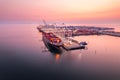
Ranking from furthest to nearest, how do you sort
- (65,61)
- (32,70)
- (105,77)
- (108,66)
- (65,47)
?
(65,47) < (65,61) < (108,66) < (32,70) < (105,77)

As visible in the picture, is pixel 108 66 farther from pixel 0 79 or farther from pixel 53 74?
pixel 0 79

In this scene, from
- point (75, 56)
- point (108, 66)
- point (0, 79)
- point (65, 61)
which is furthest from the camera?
point (75, 56)

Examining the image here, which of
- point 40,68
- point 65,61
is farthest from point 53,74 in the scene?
point 65,61

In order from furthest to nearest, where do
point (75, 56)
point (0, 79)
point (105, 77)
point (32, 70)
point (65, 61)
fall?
1. point (75, 56)
2. point (65, 61)
3. point (32, 70)
4. point (105, 77)
5. point (0, 79)

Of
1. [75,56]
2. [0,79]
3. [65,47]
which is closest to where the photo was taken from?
[0,79]

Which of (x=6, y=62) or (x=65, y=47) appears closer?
(x=6, y=62)

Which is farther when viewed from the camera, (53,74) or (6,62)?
(6,62)

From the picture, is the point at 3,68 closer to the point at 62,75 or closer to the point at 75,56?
the point at 62,75

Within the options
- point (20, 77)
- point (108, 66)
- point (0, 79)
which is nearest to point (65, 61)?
point (108, 66)
